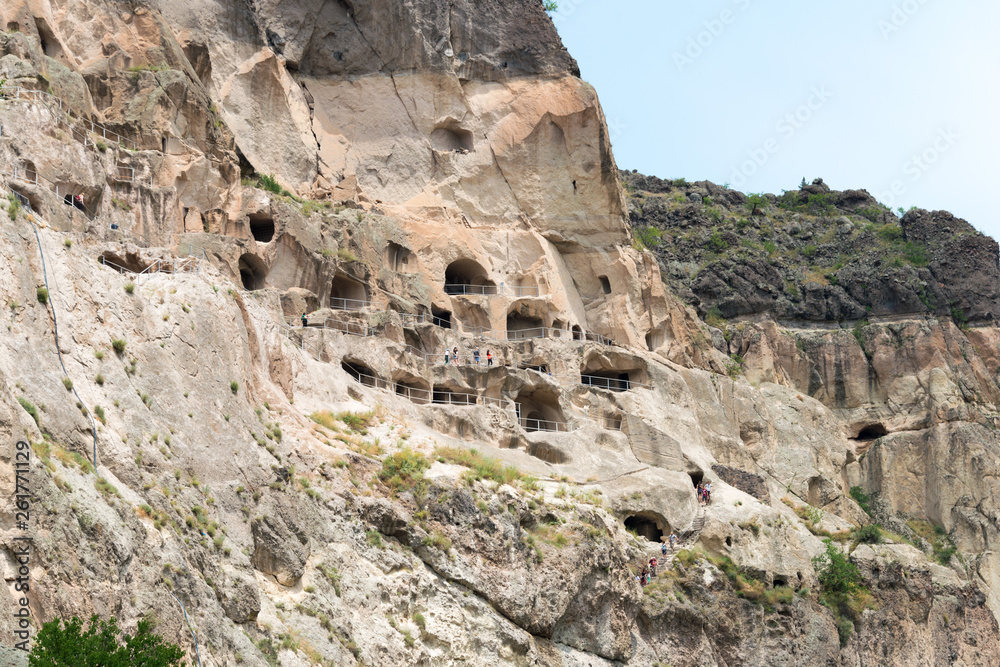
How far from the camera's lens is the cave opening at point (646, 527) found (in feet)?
143

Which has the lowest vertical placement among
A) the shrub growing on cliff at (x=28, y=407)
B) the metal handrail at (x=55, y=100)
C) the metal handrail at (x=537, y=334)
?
the shrub growing on cliff at (x=28, y=407)

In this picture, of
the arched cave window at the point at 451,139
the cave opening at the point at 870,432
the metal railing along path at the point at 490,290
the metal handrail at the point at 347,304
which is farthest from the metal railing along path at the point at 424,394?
the cave opening at the point at 870,432

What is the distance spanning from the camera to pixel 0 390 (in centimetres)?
2211

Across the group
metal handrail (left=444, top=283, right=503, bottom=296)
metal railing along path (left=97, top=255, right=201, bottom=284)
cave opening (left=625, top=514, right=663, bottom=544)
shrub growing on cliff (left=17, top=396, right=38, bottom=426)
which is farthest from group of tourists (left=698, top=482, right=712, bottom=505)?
shrub growing on cliff (left=17, top=396, right=38, bottom=426)

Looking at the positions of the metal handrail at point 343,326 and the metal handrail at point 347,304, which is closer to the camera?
the metal handrail at point 343,326

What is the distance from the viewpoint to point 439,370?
44.8 meters

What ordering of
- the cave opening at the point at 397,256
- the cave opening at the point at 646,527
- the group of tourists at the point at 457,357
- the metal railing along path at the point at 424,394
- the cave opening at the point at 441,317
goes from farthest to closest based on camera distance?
the cave opening at the point at 441,317
the cave opening at the point at 397,256
the group of tourists at the point at 457,357
the cave opening at the point at 646,527
the metal railing along path at the point at 424,394

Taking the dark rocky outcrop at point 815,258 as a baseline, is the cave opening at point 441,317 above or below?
below

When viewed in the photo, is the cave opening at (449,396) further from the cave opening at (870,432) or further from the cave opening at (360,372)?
the cave opening at (870,432)

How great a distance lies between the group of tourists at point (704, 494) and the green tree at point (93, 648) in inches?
1118

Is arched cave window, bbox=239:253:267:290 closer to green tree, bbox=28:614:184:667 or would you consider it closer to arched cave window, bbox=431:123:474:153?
arched cave window, bbox=431:123:474:153

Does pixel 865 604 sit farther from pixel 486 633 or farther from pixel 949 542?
pixel 486 633

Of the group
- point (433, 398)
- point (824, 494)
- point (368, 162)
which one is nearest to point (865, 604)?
point (824, 494)

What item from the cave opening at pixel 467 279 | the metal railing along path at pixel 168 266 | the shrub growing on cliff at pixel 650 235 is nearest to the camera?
the metal railing along path at pixel 168 266
